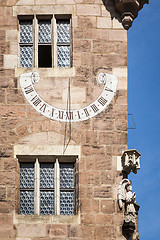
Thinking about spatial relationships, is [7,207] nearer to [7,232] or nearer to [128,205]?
[7,232]

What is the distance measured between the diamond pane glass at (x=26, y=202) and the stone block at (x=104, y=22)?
5.23 metres

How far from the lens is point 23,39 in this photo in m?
34.8

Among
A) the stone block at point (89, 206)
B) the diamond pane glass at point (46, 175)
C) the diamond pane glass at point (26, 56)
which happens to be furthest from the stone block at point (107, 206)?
the diamond pane glass at point (26, 56)

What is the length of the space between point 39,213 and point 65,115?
2.81m

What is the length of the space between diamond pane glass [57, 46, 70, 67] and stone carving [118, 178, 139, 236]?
12.5ft

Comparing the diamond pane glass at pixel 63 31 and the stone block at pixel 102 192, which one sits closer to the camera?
the stone block at pixel 102 192

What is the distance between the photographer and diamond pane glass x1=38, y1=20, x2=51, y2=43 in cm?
3481

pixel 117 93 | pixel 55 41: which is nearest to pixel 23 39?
pixel 55 41

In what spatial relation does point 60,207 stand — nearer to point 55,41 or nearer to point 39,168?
point 39,168

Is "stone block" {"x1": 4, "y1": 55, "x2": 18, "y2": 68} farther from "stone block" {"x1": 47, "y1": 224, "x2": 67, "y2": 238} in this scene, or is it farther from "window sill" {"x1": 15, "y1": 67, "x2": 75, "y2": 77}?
"stone block" {"x1": 47, "y1": 224, "x2": 67, "y2": 238}

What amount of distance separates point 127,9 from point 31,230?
7004 mm

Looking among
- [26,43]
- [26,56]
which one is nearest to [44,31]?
[26,43]

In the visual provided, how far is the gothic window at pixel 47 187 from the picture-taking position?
32.9 metres

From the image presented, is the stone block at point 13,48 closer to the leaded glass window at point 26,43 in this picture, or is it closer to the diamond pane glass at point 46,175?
the leaded glass window at point 26,43
